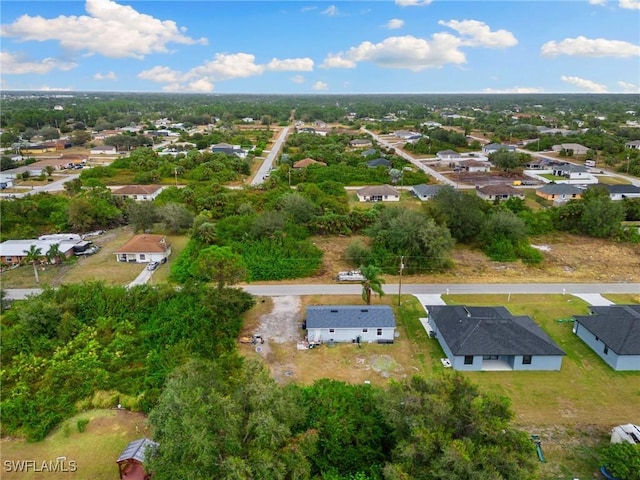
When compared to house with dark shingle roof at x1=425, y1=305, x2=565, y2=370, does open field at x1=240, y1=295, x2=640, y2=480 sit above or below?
below

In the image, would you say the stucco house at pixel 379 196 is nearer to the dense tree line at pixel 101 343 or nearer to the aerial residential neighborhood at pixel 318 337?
the aerial residential neighborhood at pixel 318 337

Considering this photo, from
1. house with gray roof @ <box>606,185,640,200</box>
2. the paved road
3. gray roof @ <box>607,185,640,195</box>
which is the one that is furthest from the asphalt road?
the paved road

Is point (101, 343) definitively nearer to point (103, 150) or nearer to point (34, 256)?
point (34, 256)

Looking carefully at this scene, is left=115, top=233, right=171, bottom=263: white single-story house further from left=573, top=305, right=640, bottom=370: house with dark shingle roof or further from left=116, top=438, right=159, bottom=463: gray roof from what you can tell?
left=573, top=305, right=640, bottom=370: house with dark shingle roof

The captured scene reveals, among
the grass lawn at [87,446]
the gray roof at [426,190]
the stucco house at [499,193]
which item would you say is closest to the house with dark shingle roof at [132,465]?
the grass lawn at [87,446]

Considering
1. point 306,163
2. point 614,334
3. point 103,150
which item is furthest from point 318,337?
point 103,150
